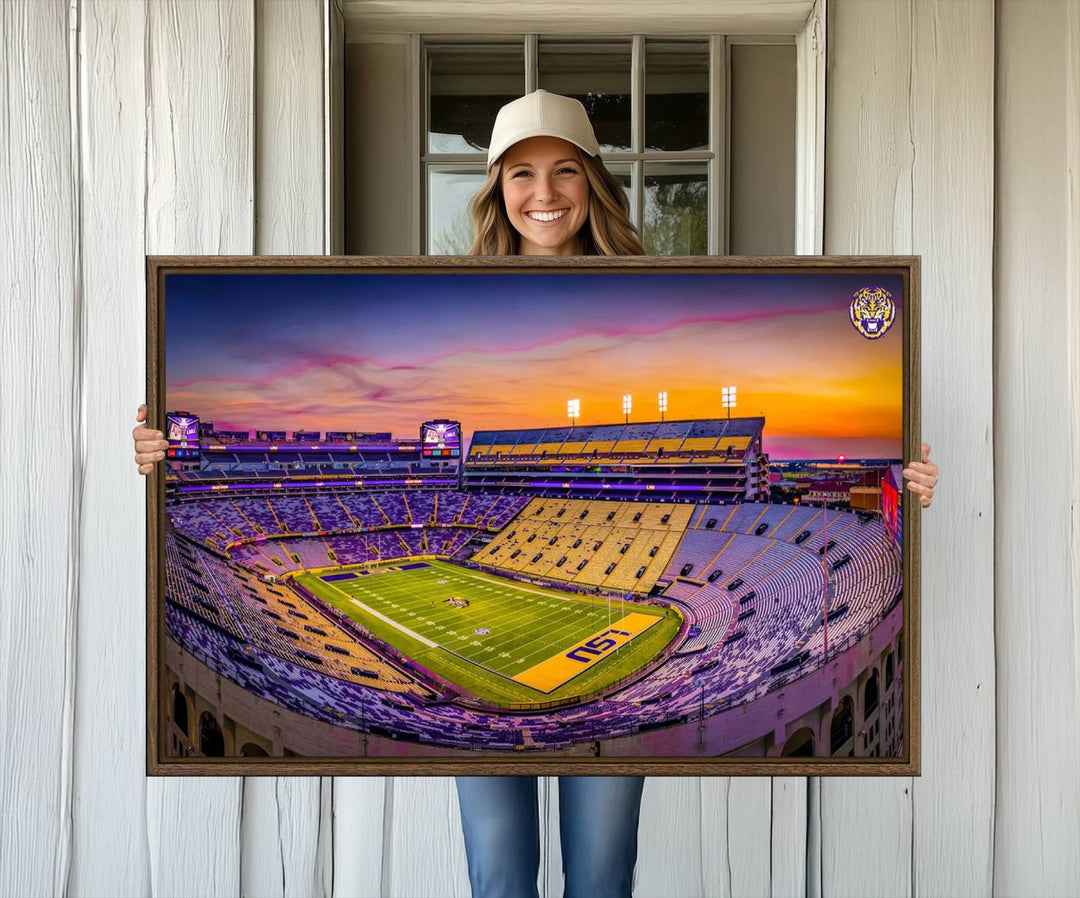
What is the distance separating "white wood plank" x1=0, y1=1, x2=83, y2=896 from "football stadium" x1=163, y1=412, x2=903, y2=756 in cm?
81

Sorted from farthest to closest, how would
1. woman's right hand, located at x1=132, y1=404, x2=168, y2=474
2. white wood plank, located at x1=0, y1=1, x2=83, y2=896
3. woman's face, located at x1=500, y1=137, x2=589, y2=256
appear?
white wood plank, located at x1=0, y1=1, x2=83, y2=896 → woman's face, located at x1=500, y1=137, x2=589, y2=256 → woman's right hand, located at x1=132, y1=404, x2=168, y2=474

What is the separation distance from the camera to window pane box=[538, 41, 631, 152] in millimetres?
1986

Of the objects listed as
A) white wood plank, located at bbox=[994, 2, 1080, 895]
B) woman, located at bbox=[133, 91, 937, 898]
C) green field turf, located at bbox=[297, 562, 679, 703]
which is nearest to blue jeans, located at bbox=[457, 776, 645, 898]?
woman, located at bbox=[133, 91, 937, 898]

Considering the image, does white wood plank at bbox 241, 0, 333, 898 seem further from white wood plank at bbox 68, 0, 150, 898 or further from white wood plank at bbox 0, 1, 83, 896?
white wood plank at bbox 0, 1, 83, 896

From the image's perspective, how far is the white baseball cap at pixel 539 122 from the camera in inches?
61.2

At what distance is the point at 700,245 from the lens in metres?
2.00

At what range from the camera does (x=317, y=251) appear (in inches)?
74.6

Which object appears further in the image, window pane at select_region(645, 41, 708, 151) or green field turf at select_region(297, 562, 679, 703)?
window pane at select_region(645, 41, 708, 151)

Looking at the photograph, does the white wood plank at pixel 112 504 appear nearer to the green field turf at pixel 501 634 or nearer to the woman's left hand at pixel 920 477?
the green field turf at pixel 501 634

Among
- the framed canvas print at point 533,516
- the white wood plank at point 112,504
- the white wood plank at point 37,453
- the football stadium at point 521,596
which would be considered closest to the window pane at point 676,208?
the framed canvas print at point 533,516

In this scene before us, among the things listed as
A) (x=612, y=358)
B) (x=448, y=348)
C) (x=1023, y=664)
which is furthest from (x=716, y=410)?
(x=1023, y=664)

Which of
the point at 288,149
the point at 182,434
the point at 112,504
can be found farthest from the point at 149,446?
the point at 288,149

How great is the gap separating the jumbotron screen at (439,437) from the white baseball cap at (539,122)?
2.26 feet

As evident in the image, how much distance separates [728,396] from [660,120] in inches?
42.3
